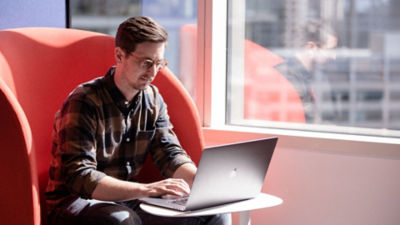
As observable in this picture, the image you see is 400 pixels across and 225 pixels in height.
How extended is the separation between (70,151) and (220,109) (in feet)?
4.17

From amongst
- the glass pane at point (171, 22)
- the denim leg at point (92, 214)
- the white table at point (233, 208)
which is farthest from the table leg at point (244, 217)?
the glass pane at point (171, 22)

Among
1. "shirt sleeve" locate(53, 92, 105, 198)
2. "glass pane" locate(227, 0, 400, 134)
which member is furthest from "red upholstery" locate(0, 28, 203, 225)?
"glass pane" locate(227, 0, 400, 134)

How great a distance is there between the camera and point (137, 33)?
1971 mm

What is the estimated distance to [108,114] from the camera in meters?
2.02

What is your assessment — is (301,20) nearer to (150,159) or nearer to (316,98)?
(316,98)

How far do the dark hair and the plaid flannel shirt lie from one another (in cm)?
15

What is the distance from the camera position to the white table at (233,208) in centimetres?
163

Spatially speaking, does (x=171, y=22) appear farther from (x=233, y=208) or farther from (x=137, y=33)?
(x=233, y=208)

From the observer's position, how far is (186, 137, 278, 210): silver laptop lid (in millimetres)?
1655

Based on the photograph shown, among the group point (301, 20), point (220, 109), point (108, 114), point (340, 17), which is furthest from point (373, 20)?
point (108, 114)

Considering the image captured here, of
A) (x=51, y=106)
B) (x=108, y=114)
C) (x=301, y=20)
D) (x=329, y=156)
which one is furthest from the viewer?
(x=301, y=20)

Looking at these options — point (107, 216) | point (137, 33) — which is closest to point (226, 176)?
point (107, 216)

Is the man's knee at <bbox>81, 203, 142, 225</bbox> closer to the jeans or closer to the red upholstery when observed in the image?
the jeans

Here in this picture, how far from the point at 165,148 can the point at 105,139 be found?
27 centimetres
